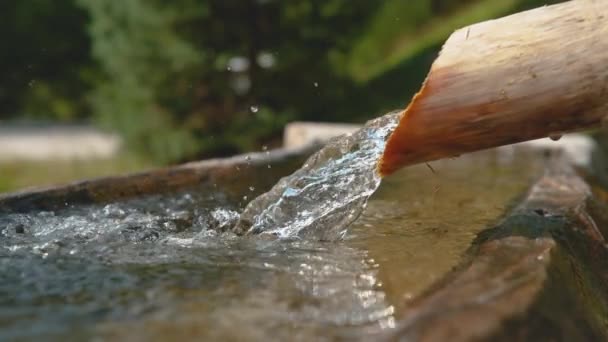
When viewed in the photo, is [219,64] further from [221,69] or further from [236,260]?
[236,260]

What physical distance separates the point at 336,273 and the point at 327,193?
34.6 inches

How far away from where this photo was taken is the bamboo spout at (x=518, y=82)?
2.36m

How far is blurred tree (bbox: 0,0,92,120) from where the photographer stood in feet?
39.2

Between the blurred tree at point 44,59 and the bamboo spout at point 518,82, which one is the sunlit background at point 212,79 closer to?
the blurred tree at point 44,59

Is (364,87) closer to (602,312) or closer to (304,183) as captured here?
(304,183)

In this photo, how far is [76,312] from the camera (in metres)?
1.78

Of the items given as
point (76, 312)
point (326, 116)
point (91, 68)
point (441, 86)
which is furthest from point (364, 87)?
point (76, 312)

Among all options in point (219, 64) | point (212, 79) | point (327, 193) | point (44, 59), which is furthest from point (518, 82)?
point (44, 59)

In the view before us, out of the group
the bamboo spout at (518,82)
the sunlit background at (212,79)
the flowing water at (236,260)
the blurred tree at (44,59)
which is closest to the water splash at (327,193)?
the flowing water at (236,260)

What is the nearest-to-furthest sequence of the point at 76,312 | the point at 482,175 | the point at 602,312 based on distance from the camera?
the point at 76,312 → the point at 602,312 → the point at 482,175

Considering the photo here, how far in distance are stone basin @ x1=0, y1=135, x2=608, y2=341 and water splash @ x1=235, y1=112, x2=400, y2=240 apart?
0.10 metres

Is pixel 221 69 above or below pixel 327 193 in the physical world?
below

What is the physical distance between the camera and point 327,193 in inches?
119

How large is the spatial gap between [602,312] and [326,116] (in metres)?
6.59
